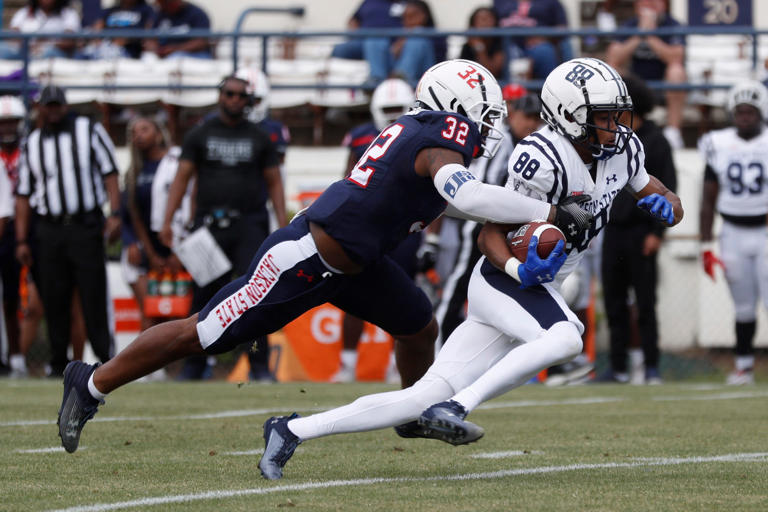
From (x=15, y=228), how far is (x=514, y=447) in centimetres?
558

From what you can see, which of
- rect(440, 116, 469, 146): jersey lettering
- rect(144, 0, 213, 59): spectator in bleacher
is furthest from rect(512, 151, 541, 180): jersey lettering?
rect(144, 0, 213, 59): spectator in bleacher

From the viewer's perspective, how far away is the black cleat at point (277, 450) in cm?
423

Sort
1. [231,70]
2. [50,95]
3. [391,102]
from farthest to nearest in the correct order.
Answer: [231,70] → [50,95] → [391,102]

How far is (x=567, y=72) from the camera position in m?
4.53

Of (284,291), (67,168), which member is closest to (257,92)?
(67,168)

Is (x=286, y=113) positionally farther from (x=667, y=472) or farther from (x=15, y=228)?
(x=667, y=472)

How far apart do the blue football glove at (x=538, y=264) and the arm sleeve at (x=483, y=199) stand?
0.45 feet

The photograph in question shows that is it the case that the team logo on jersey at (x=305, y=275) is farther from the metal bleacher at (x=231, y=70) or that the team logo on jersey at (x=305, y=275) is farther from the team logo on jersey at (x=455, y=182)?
the metal bleacher at (x=231, y=70)

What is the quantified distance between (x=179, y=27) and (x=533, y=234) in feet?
31.1

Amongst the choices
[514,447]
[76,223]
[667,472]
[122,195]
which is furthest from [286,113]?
[667,472]

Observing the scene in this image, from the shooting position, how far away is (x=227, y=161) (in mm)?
8492

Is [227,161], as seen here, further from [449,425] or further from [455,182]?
[449,425]

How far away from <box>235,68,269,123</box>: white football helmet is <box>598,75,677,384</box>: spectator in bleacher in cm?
246

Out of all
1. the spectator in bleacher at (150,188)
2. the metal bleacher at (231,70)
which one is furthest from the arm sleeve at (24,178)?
the metal bleacher at (231,70)
